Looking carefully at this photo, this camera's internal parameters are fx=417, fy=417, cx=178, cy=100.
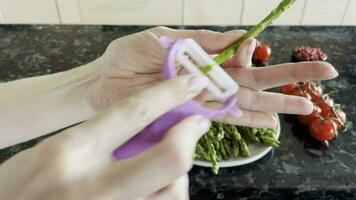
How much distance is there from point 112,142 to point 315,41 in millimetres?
850

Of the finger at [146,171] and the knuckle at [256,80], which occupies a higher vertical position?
the finger at [146,171]

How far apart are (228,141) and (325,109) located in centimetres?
23

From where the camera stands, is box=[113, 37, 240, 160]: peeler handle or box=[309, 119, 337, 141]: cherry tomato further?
box=[309, 119, 337, 141]: cherry tomato

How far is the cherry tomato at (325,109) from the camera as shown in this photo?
2.74 feet

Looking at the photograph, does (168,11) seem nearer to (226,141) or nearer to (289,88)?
(289,88)

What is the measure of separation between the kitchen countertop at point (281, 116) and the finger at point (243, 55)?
8.2 inches

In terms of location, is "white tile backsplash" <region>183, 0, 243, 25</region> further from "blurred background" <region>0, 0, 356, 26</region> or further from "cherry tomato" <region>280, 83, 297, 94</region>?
"cherry tomato" <region>280, 83, 297, 94</region>

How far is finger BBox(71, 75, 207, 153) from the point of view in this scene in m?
0.35

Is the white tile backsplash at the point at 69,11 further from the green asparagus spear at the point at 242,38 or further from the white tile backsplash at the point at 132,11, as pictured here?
the green asparagus spear at the point at 242,38

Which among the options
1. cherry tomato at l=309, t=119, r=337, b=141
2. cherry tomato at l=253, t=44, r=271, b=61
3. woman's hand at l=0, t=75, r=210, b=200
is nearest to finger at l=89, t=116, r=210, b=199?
woman's hand at l=0, t=75, r=210, b=200

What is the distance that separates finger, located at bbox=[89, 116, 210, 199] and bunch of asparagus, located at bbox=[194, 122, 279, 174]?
394 mm

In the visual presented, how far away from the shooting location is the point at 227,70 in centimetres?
64

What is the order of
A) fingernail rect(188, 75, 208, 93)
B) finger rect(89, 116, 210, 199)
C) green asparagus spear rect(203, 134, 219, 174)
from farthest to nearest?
1. green asparagus spear rect(203, 134, 219, 174)
2. fingernail rect(188, 75, 208, 93)
3. finger rect(89, 116, 210, 199)

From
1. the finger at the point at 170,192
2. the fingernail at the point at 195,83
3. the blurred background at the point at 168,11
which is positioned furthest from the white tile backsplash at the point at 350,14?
the finger at the point at 170,192
